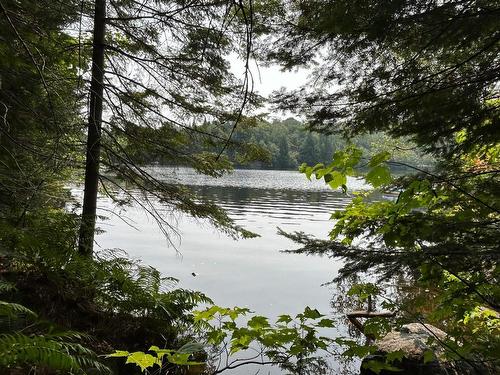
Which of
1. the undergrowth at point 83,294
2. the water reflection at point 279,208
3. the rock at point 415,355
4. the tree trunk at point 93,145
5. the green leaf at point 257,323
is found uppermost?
the tree trunk at point 93,145


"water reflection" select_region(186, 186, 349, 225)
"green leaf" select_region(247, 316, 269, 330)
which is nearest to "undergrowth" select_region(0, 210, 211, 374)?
"green leaf" select_region(247, 316, 269, 330)

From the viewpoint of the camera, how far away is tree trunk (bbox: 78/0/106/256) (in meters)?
6.06

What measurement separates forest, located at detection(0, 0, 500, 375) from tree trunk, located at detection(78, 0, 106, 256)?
0.11ft

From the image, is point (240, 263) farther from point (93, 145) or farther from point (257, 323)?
point (257, 323)

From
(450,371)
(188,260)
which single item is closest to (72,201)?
(188,260)

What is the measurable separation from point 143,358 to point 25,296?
328 centimetres

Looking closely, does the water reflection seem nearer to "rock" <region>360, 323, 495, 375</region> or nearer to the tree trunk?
the tree trunk

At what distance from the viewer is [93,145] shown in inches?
234

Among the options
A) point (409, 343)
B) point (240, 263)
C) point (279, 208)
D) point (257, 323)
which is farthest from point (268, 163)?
point (279, 208)

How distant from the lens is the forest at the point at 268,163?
273 centimetres

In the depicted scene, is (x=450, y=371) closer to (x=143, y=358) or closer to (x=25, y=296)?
(x=143, y=358)

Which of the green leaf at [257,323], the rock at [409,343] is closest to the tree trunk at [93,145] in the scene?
the green leaf at [257,323]

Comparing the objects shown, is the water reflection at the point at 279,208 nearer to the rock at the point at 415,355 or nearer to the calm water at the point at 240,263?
the calm water at the point at 240,263

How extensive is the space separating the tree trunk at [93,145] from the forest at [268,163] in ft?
0.11
